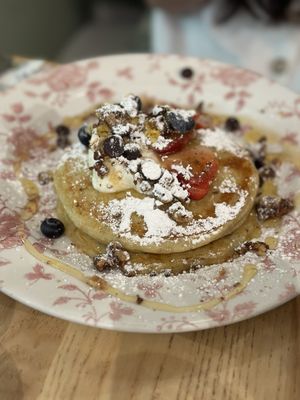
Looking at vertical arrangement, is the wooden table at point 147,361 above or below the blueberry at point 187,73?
below

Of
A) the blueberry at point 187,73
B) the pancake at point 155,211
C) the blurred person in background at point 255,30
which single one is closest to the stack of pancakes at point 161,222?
the pancake at point 155,211

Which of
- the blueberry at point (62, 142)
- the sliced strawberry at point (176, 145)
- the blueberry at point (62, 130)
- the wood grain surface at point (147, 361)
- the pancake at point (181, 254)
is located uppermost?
the sliced strawberry at point (176, 145)

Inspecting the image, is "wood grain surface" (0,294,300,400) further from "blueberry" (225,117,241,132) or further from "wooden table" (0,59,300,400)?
"blueberry" (225,117,241,132)

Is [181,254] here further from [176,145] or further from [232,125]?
[232,125]

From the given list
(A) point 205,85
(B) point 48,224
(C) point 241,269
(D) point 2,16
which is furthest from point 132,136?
(D) point 2,16

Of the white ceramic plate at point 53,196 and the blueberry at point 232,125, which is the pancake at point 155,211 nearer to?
the white ceramic plate at point 53,196

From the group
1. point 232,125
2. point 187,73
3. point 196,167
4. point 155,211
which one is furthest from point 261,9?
point 155,211
